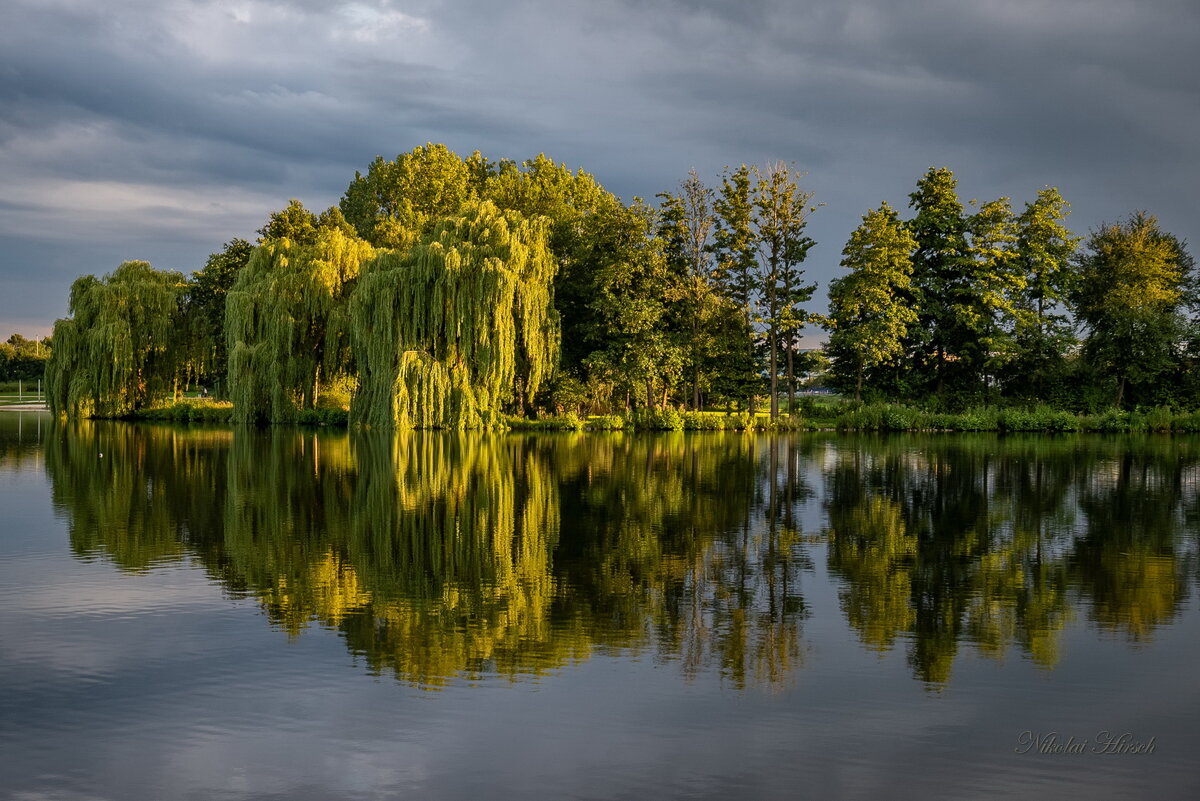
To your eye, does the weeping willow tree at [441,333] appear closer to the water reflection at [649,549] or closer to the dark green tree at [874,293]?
the water reflection at [649,549]

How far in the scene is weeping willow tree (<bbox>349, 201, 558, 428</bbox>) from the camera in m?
41.5

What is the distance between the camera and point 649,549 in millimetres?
13453

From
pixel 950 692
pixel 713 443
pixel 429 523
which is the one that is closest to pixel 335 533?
pixel 429 523

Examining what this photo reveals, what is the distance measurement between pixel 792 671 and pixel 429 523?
8954 millimetres

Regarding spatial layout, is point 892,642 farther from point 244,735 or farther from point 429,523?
point 429,523

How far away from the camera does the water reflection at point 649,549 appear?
8.91 meters

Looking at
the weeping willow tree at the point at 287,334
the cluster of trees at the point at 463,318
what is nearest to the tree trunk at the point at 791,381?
the cluster of trees at the point at 463,318

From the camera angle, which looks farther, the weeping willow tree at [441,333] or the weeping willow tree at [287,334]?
the weeping willow tree at [287,334]

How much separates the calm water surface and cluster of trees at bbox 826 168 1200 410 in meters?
33.1

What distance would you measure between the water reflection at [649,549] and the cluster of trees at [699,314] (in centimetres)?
1845

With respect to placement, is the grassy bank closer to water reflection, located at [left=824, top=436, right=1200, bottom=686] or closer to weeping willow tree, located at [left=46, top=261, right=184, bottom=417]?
weeping willow tree, located at [left=46, top=261, right=184, bottom=417]

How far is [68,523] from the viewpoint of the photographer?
15.8 metres

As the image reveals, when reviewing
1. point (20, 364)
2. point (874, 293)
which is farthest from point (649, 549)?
point (20, 364)

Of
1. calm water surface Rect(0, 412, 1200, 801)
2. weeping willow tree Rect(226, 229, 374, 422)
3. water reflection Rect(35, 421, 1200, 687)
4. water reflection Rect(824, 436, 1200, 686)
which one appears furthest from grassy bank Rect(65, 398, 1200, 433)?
calm water surface Rect(0, 412, 1200, 801)
